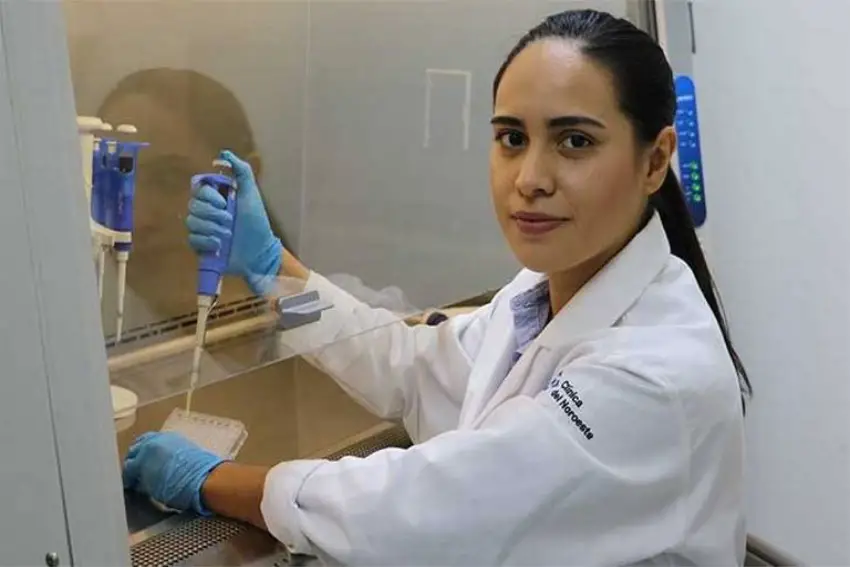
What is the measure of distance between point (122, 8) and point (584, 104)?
2.19 ft

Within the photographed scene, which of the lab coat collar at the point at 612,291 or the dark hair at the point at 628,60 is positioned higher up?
the dark hair at the point at 628,60

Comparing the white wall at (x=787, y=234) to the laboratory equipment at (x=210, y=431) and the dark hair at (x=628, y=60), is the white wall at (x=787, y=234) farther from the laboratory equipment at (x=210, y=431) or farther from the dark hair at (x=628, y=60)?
the laboratory equipment at (x=210, y=431)

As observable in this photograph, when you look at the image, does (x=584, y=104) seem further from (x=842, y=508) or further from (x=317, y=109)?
(x=842, y=508)

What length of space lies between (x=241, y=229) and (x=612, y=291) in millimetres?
497

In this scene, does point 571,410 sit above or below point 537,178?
below

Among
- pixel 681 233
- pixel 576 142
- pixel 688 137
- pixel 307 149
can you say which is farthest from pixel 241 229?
pixel 688 137

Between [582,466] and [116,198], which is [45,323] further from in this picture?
[582,466]

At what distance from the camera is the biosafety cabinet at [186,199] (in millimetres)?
725

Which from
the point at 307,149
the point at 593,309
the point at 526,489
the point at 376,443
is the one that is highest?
the point at 307,149

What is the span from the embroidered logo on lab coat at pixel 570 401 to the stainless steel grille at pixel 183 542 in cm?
38

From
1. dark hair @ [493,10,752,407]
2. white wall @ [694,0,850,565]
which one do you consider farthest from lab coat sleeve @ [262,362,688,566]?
white wall @ [694,0,850,565]

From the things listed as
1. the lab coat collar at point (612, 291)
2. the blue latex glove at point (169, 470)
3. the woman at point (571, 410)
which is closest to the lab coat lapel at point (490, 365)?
the woman at point (571, 410)

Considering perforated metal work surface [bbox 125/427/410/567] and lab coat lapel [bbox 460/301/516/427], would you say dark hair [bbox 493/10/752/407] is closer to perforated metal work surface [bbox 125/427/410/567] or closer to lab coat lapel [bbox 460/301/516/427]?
lab coat lapel [bbox 460/301/516/427]

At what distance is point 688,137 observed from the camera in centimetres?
158
